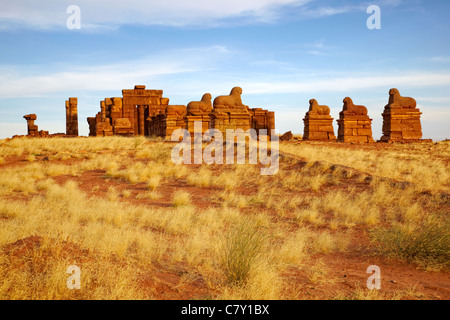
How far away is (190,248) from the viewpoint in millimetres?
5082

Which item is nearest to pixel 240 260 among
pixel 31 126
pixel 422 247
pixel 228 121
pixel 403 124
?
pixel 422 247

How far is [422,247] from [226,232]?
9.68 ft

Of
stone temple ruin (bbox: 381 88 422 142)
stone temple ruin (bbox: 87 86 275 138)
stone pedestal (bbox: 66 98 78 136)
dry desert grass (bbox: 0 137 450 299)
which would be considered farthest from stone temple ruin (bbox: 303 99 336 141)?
stone pedestal (bbox: 66 98 78 136)

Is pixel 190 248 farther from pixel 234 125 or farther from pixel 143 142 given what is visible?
pixel 143 142

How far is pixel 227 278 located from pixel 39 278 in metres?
1.93

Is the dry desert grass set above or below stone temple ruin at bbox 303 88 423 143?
below

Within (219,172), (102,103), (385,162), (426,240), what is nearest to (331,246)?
(426,240)

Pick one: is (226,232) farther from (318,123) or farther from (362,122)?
(318,123)

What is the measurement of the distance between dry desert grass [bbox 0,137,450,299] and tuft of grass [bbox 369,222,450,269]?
0.02 m

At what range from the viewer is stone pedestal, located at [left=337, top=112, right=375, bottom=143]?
24156mm

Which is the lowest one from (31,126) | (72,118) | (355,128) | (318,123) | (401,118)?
(355,128)

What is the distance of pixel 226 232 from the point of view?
612cm

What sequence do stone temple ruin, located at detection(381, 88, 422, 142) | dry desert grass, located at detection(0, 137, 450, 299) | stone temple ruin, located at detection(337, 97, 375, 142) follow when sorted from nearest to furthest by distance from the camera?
dry desert grass, located at detection(0, 137, 450, 299)
stone temple ruin, located at detection(381, 88, 422, 142)
stone temple ruin, located at detection(337, 97, 375, 142)

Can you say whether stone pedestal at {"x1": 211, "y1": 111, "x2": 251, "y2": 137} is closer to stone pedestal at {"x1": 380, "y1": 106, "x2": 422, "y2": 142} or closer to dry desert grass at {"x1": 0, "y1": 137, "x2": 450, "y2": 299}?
dry desert grass at {"x1": 0, "y1": 137, "x2": 450, "y2": 299}
